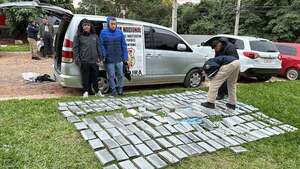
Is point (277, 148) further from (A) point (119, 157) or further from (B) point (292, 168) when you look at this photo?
(A) point (119, 157)

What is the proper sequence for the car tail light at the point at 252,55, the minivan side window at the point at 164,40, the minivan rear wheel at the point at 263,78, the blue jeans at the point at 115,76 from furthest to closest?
the minivan rear wheel at the point at 263,78 < the car tail light at the point at 252,55 < the minivan side window at the point at 164,40 < the blue jeans at the point at 115,76

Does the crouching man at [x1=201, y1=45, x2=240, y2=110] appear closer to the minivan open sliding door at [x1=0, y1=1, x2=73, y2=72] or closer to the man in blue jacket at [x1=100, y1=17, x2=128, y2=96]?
the man in blue jacket at [x1=100, y1=17, x2=128, y2=96]

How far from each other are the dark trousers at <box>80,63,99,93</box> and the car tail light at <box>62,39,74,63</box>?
1.03ft

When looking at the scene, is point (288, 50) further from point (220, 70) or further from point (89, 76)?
point (89, 76)

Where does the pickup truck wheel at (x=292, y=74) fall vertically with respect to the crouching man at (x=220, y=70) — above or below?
below

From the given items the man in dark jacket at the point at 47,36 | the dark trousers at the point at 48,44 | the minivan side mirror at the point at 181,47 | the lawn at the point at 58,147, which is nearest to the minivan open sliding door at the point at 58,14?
the lawn at the point at 58,147

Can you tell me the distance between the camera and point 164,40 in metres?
9.20

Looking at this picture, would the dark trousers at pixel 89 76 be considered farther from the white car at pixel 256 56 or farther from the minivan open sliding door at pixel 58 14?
the white car at pixel 256 56

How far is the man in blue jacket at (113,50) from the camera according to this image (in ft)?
24.8

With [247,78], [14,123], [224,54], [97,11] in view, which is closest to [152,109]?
[224,54]

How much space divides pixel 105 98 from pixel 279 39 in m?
28.3

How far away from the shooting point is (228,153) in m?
4.86

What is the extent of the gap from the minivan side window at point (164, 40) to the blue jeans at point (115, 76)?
57.8 inches

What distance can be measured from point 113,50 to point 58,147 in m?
3.33
